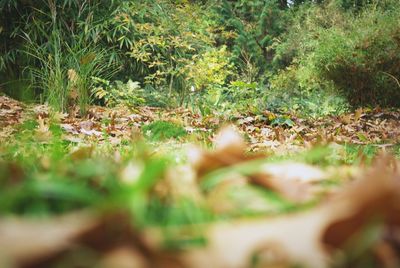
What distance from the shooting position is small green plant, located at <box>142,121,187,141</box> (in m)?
3.58

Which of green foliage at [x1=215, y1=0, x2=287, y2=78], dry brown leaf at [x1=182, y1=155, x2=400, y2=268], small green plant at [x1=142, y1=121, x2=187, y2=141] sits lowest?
green foliage at [x1=215, y1=0, x2=287, y2=78]

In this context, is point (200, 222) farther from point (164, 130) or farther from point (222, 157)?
point (164, 130)

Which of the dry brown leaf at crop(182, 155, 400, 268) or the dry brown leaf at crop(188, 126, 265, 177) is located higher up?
the dry brown leaf at crop(182, 155, 400, 268)

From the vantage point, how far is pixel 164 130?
12.3 feet

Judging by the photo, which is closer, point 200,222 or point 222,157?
point 200,222

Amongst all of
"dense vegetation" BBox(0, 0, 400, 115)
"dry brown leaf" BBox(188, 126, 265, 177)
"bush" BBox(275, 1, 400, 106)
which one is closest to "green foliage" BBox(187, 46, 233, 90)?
"dense vegetation" BBox(0, 0, 400, 115)

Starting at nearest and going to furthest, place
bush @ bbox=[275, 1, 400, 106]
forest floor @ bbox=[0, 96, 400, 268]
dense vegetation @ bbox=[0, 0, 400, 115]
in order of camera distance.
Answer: forest floor @ bbox=[0, 96, 400, 268] → dense vegetation @ bbox=[0, 0, 400, 115] → bush @ bbox=[275, 1, 400, 106]

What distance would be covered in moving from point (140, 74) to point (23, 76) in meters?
2.63

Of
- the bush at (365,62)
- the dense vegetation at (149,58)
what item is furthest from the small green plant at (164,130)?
the bush at (365,62)

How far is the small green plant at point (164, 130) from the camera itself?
3578 millimetres

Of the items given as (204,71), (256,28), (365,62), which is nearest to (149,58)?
(204,71)

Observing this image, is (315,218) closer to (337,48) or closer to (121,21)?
(337,48)

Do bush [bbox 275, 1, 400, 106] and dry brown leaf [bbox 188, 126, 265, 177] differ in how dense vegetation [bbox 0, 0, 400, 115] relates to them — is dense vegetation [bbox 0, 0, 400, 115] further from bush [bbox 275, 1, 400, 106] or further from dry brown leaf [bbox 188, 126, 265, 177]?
dry brown leaf [bbox 188, 126, 265, 177]

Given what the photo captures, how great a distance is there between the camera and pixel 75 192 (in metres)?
0.45
